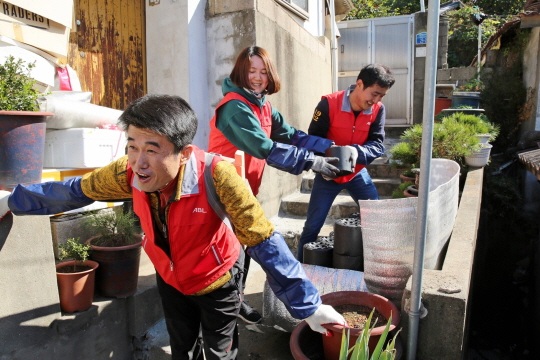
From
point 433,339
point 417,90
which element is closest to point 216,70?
point 433,339

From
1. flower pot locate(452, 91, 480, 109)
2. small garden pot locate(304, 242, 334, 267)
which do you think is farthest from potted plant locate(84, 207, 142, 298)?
flower pot locate(452, 91, 480, 109)

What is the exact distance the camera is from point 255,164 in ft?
10.1

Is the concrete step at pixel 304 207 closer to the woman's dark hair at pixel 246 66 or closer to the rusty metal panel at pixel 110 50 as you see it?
the rusty metal panel at pixel 110 50

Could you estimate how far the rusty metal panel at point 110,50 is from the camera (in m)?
4.19

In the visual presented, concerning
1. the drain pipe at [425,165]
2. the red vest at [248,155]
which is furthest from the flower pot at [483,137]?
the drain pipe at [425,165]

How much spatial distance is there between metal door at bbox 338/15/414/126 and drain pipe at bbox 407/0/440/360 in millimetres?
8457

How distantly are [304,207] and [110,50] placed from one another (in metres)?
2.87

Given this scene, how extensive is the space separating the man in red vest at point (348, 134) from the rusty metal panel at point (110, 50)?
2.33m

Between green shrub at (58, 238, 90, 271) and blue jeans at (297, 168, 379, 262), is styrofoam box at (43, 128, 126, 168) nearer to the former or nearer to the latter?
green shrub at (58, 238, 90, 271)

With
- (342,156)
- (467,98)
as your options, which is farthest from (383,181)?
(467,98)

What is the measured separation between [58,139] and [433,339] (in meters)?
3.04

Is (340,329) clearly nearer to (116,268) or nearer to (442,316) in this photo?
(442,316)

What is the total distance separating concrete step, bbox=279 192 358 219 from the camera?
17.1ft

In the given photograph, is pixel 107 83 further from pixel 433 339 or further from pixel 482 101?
pixel 482 101
